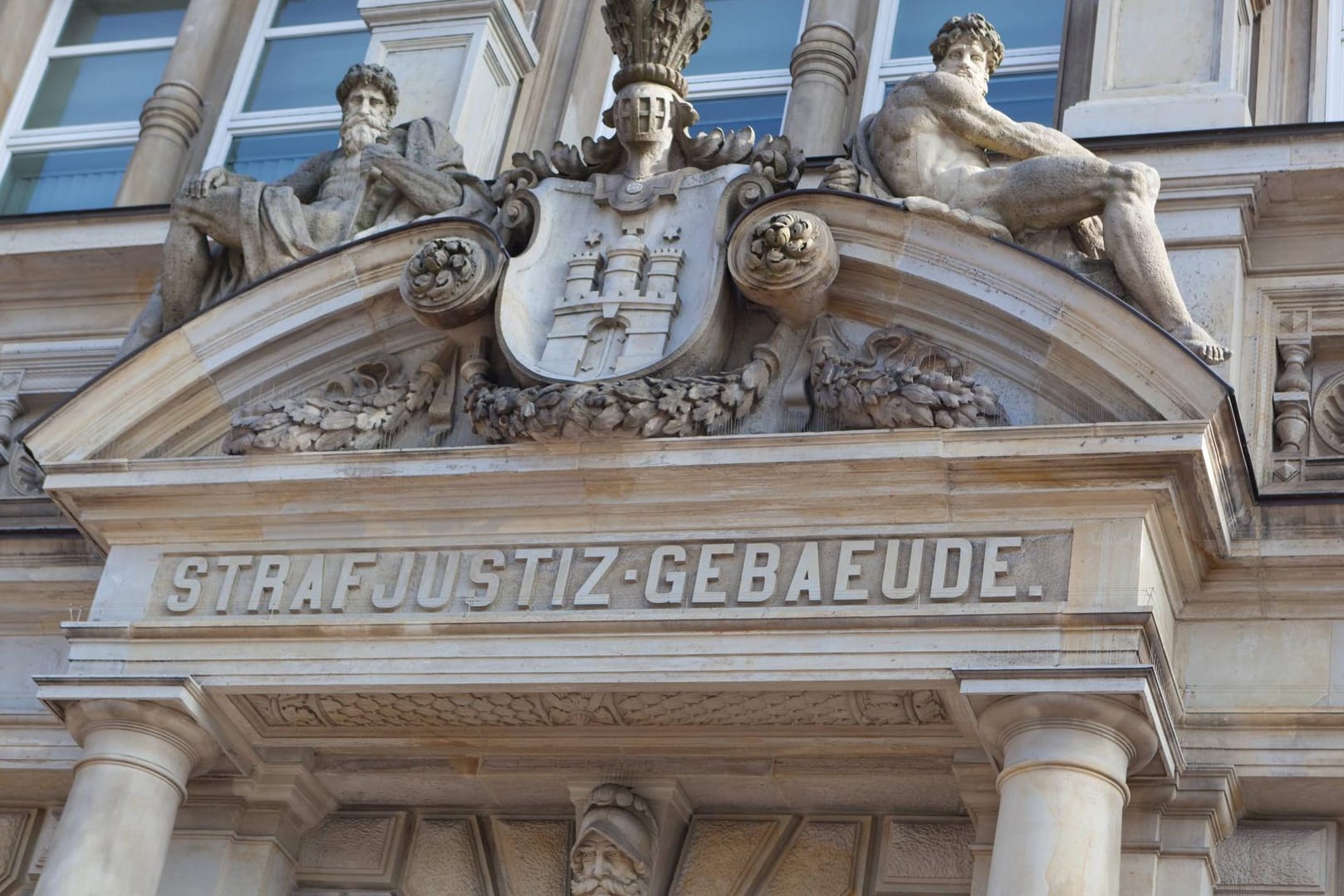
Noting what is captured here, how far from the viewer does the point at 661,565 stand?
980cm

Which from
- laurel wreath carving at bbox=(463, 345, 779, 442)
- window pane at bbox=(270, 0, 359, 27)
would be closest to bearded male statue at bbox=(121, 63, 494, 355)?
laurel wreath carving at bbox=(463, 345, 779, 442)

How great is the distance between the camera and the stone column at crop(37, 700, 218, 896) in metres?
9.85

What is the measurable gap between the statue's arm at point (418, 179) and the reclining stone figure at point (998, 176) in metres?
1.76

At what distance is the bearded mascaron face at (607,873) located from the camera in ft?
33.2

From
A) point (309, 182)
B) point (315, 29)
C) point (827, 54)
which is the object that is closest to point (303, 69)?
point (315, 29)

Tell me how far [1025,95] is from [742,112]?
150cm

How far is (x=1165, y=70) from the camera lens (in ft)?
37.4

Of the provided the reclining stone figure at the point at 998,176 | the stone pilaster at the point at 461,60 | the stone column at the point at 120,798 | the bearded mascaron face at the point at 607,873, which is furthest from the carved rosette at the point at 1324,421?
the stone column at the point at 120,798

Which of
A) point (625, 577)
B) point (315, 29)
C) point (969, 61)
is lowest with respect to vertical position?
point (625, 577)

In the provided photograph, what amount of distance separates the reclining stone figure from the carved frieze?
1.78 meters

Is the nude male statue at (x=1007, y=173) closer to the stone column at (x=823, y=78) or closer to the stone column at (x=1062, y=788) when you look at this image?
the stone column at (x=1062, y=788)

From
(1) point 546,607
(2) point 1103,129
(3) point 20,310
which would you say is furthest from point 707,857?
(3) point 20,310

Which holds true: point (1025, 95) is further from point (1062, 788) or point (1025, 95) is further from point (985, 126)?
point (1062, 788)

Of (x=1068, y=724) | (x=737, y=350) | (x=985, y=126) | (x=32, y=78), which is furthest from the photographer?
(x=32, y=78)
